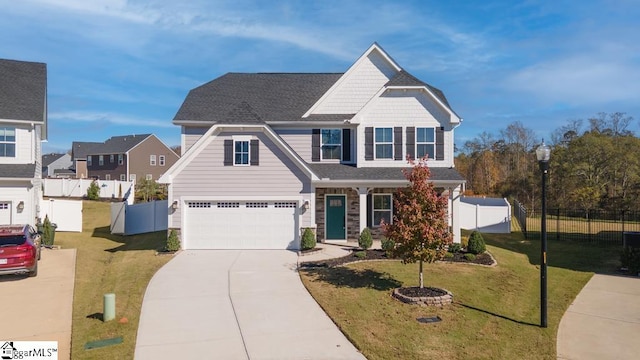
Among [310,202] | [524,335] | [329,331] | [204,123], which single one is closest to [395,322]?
[329,331]

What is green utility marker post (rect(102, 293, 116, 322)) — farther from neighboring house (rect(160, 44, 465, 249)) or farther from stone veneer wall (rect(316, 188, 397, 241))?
stone veneer wall (rect(316, 188, 397, 241))

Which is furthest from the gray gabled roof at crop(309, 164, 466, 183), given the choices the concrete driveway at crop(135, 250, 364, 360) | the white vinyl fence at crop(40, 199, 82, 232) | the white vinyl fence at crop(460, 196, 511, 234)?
the white vinyl fence at crop(40, 199, 82, 232)

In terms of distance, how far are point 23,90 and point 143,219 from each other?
9469mm

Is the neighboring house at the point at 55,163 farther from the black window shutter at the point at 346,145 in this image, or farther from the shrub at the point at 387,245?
the shrub at the point at 387,245

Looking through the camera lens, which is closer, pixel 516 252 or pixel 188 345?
pixel 188 345

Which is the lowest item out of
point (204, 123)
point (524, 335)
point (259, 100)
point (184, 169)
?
point (524, 335)

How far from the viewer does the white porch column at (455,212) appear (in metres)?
19.7

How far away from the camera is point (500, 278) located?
15086 millimetres

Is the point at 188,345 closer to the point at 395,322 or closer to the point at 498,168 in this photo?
the point at 395,322

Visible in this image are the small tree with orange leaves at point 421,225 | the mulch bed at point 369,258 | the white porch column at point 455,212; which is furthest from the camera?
the white porch column at point 455,212

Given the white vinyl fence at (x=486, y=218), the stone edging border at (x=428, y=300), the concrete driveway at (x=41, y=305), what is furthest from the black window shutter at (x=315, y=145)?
the concrete driveway at (x=41, y=305)

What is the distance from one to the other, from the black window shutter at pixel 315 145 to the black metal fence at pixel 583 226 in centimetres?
1310

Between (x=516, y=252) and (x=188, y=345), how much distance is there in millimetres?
16772

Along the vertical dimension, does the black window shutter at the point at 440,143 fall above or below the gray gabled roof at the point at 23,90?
below
